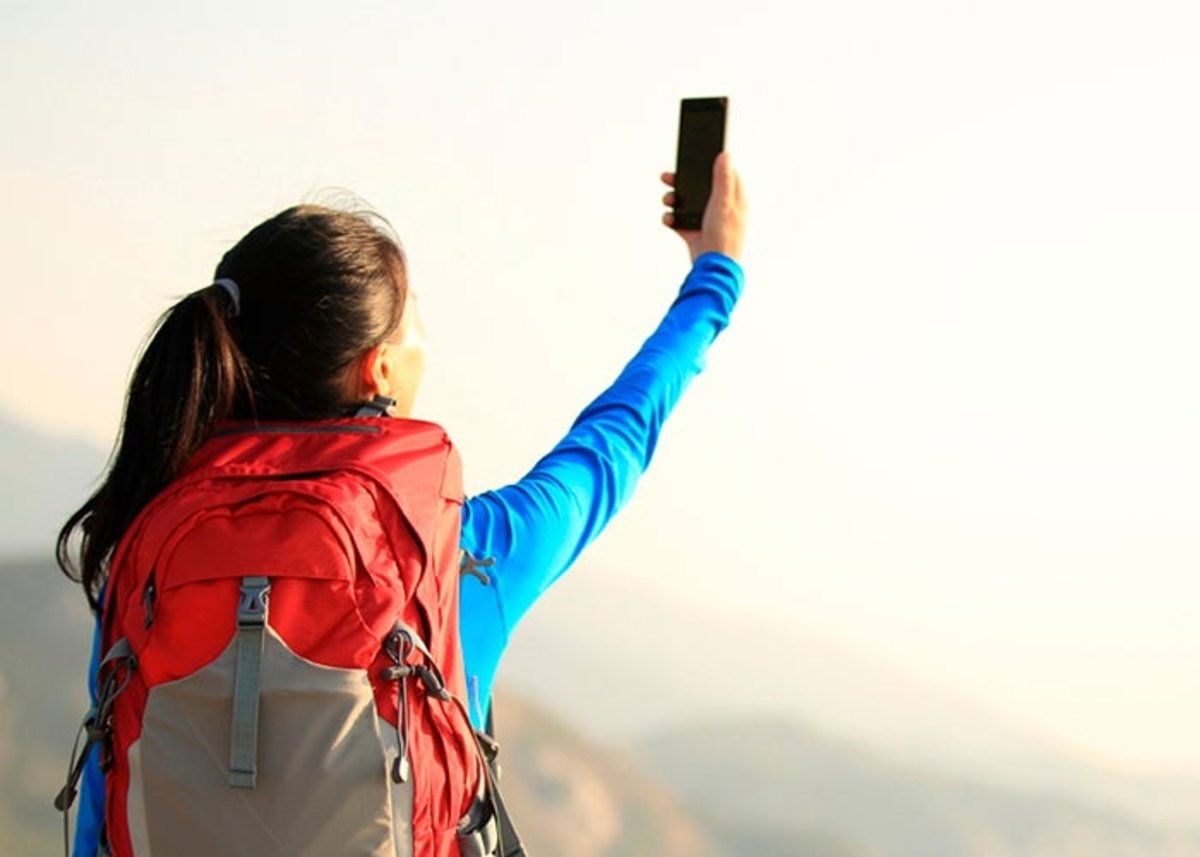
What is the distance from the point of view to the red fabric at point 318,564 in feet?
3.52

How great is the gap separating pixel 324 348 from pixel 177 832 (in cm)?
31

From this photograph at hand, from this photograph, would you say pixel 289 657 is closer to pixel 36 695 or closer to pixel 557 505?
pixel 557 505

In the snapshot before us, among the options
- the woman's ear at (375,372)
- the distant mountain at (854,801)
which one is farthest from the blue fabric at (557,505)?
the distant mountain at (854,801)

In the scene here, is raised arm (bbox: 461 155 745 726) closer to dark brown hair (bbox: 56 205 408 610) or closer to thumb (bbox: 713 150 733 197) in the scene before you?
thumb (bbox: 713 150 733 197)

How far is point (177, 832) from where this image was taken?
1075 mm

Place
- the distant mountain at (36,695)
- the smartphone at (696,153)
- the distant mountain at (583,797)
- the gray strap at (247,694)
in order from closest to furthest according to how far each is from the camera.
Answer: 1. the gray strap at (247,694)
2. the smartphone at (696,153)
3. the distant mountain at (583,797)
4. the distant mountain at (36,695)

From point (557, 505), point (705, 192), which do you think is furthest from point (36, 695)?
point (557, 505)

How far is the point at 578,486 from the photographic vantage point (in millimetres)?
1231

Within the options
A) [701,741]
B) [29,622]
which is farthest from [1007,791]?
[29,622]

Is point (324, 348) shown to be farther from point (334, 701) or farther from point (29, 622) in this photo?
point (29, 622)

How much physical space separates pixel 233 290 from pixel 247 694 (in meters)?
0.26

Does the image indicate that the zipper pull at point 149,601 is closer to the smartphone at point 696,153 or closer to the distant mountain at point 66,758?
the smartphone at point 696,153

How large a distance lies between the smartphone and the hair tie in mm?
436

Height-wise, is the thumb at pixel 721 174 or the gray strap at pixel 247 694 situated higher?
the thumb at pixel 721 174
